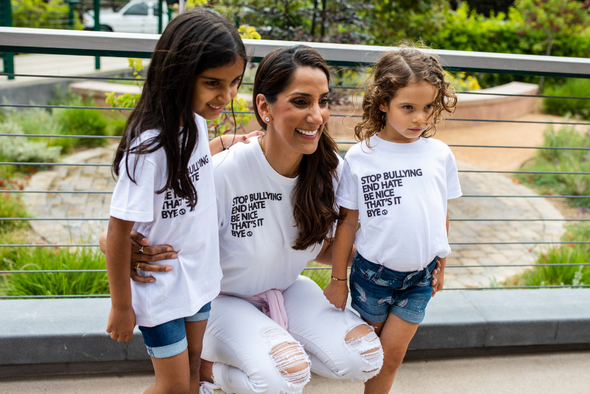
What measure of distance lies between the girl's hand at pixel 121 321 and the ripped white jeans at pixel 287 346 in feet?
1.17

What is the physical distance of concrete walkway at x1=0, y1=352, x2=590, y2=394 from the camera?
90.3 inches

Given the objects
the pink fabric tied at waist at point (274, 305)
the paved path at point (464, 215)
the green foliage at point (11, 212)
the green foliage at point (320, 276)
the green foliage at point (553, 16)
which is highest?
the green foliage at point (553, 16)

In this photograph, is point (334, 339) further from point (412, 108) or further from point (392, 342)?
point (412, 108)

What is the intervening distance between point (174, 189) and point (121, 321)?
448 mm

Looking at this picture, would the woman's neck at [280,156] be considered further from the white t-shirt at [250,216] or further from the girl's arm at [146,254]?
the girl's arm at [146,254]

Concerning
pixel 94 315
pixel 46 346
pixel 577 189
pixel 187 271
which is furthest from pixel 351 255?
pixel 577 189

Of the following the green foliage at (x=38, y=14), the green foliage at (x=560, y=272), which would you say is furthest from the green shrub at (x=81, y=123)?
the green foliage at (x=560, y=272)

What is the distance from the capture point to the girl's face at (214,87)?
161 cm

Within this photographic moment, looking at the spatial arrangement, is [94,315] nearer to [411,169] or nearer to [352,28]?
[411,169]

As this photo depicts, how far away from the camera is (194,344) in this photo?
71.6 inches

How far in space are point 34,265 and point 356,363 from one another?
2.26 meters

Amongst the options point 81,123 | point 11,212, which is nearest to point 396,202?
point 11,212

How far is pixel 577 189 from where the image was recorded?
6230 millimetres

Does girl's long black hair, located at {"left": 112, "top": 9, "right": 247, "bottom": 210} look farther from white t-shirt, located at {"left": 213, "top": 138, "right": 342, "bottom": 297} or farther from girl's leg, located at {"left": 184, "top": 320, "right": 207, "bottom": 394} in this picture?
girl's leg, located at {"left": 184, "top": 320, "right": 207, "bottom": 394}
